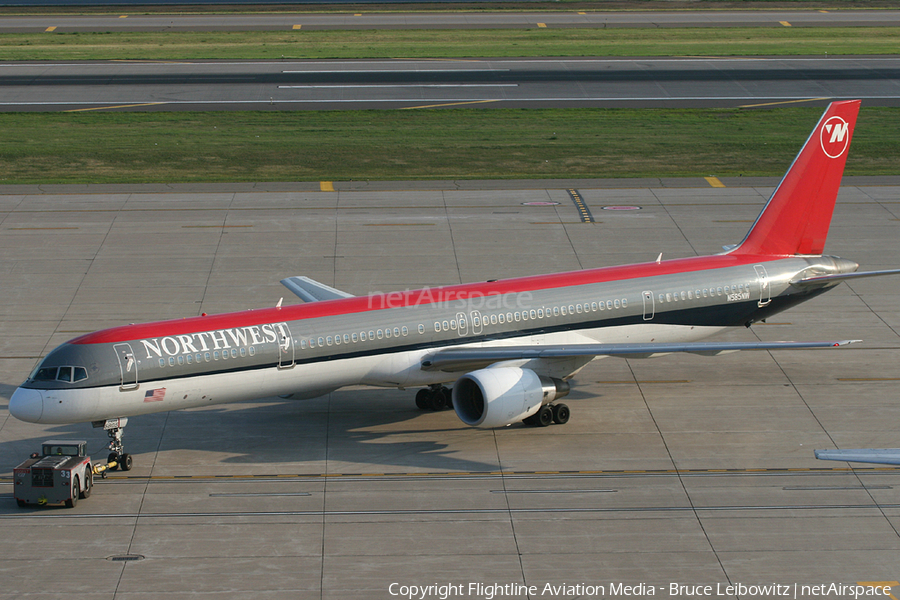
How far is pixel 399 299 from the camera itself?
30.2m

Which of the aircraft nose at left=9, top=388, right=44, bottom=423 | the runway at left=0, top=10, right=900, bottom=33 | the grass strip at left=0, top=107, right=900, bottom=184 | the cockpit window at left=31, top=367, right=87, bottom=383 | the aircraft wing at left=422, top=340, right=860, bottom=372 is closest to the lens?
the aircraft nose at left=9, top=388, right=44, bottom=423

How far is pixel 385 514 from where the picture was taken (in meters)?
25.1

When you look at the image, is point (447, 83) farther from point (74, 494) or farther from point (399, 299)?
point (74, 494)

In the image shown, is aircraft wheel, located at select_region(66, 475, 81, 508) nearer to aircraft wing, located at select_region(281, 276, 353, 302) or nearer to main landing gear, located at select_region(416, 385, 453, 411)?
main landing gear, located at select_region(416, 385, 453, 411)

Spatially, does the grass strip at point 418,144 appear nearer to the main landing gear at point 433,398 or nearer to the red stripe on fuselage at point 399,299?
the red stripe on fuselage at point 399,299

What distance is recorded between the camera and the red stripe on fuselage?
1067 inches

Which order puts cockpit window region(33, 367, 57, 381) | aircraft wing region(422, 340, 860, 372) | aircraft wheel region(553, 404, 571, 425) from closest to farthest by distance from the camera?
cockpit window region(33, 367, 57, 381), aircraft wing region(422, 340, 860, 372), aircraft wheel region(553, 404, 571, 425)

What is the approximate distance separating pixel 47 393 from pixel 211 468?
4.76 metres

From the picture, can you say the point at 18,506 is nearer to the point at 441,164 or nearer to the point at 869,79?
the point at 441,164

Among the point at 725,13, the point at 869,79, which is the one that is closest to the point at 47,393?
the point at 869,79

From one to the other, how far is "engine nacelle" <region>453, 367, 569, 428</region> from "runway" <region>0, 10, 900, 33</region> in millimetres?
76687

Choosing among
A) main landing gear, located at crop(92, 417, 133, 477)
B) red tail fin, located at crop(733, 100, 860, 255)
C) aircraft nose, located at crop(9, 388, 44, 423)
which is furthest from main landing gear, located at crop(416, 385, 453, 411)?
red tail fin, located at crop(733, 100, 860, 255)

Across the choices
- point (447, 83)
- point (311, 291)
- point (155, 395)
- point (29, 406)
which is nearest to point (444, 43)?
point (447, 83)

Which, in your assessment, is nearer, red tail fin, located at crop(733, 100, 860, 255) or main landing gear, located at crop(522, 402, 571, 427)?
main landing gear, located at crop(522, 402, 571, 427)
